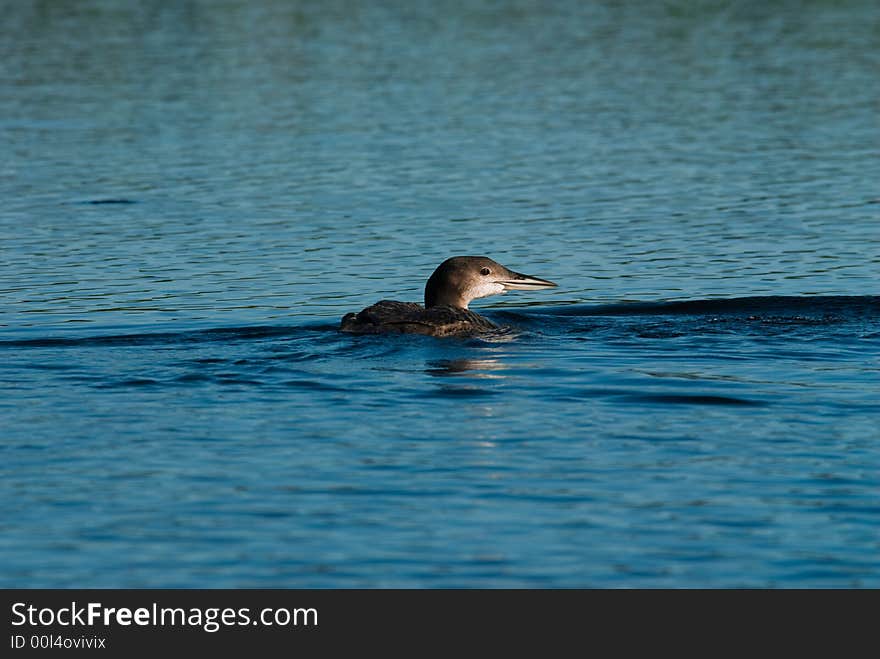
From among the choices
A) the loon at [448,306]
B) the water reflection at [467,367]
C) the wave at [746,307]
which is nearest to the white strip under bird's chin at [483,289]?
the loon at [448,306]

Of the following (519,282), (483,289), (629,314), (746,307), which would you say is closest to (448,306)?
(483,289)

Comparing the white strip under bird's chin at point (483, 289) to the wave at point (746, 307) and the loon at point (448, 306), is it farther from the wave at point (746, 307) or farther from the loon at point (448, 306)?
the wave at point (746, 307)

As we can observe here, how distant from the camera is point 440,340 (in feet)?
44.7

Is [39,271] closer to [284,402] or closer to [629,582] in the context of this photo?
[284,402]

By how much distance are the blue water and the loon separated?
0.25 metres

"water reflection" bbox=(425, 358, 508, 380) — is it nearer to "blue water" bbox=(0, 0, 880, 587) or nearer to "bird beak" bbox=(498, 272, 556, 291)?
"blue water" bbox=(0, 0, 880, 587)

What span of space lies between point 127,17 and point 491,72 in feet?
54.6

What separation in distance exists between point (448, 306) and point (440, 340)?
618 mm

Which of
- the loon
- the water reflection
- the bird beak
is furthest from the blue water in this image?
the bird beak

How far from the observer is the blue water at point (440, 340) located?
8.91m

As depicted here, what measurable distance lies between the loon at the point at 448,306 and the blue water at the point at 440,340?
0.25 metres
